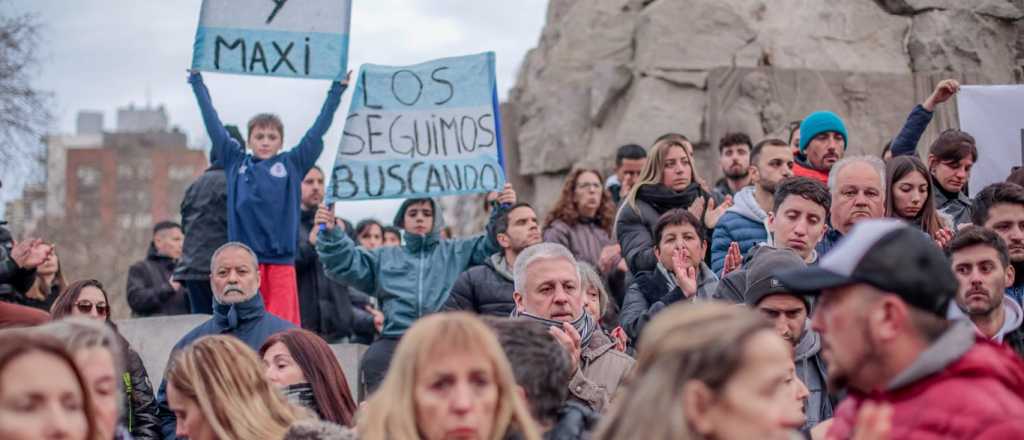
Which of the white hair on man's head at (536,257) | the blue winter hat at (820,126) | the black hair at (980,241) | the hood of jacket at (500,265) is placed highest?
the blue winter hat at (820,126)

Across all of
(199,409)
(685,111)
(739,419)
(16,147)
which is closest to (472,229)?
(685,111)

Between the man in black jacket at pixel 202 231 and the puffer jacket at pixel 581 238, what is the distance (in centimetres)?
239

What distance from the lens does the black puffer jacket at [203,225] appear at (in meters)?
10.6

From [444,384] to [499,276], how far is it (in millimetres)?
4909

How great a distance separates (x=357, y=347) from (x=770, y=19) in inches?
252

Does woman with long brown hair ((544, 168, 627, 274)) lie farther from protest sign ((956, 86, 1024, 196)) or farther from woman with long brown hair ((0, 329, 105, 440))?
woman with long brown hair ((0, 329, 105, 440))

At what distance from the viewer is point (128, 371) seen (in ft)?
25.4

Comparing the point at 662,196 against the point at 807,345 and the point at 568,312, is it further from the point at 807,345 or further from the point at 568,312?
the point at 807,345

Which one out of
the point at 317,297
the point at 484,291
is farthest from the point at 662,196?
the point at 317,297

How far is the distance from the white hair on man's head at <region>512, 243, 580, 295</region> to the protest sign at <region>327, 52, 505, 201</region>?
3258mm

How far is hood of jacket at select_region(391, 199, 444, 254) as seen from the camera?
1012cm

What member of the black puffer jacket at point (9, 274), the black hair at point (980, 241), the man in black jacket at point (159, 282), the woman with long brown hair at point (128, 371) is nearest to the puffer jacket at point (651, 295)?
the black hair at point (980, 241)

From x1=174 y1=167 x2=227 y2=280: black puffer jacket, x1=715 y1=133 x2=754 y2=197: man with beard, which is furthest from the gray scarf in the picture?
x1=174 y1=167 x2=227 y2=280: black puffer jacket

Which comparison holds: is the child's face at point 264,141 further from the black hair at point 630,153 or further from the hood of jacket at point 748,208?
the hood of jacket at point 748,208
